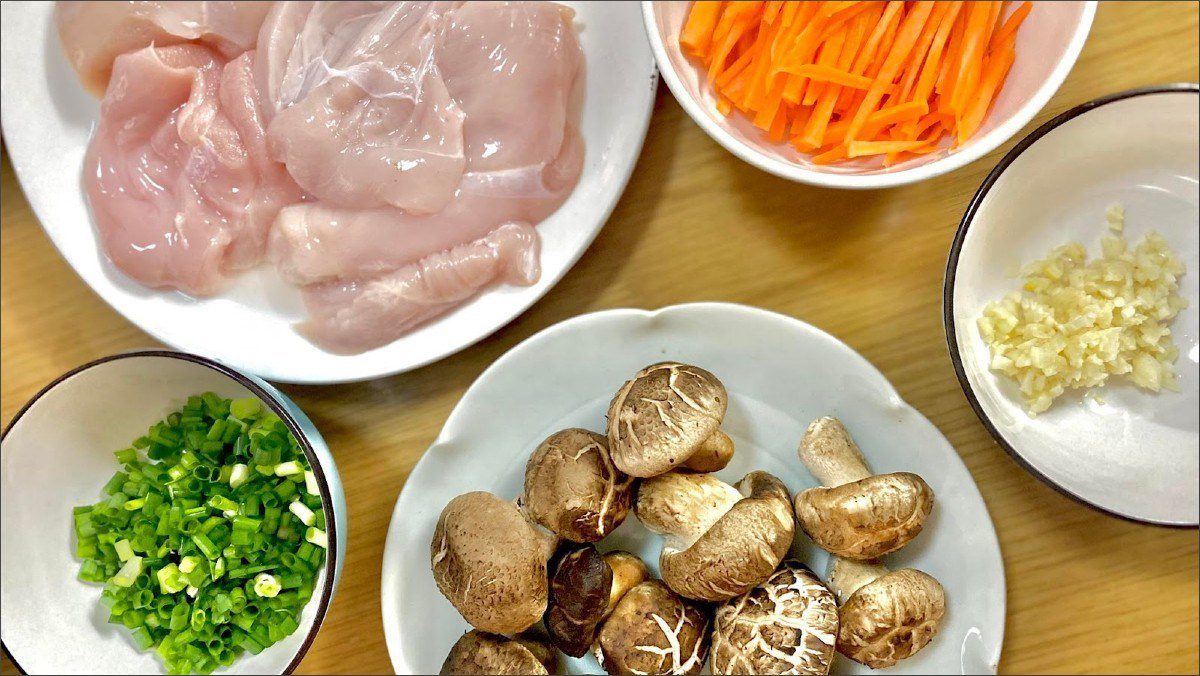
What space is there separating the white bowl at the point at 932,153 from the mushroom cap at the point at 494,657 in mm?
831

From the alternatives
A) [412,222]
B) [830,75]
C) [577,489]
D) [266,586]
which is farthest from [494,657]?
[830,75]

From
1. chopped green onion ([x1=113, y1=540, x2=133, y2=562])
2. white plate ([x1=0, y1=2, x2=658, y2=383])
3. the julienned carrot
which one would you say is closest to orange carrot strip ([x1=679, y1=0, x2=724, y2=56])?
the julienned carrot

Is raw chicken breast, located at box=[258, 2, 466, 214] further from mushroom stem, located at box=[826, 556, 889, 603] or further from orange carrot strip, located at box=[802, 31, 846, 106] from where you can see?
mushroom stem, located at box=[826, 556, 889, 603]

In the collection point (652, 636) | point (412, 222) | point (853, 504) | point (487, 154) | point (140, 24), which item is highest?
point (140, 24)

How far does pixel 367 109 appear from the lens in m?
1.53

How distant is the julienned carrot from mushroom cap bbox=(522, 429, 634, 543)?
0.57 m

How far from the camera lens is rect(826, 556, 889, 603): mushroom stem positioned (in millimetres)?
1438

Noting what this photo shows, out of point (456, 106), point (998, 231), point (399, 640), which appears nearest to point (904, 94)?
point (998, 231)

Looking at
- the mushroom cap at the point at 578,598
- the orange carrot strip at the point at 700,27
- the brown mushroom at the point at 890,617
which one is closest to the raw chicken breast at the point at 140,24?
the orange carrot strip at the point at 700,27

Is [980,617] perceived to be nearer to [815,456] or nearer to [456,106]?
[815,456]

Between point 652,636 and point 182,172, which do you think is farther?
point 182,172

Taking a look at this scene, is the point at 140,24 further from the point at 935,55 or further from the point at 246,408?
the point at 935,55

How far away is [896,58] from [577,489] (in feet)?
2.62

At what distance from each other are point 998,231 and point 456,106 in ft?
2.98
